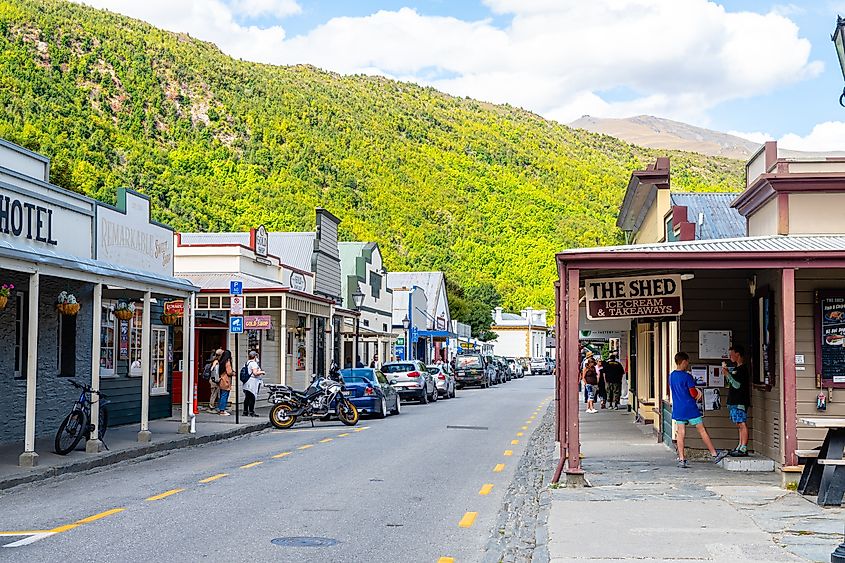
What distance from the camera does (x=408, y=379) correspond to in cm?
3834

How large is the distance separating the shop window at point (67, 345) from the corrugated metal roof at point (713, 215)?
13.6m

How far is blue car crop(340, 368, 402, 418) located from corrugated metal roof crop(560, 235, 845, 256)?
49.0 feet

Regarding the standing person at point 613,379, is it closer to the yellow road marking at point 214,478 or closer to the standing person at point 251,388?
the standing person at point 251,388

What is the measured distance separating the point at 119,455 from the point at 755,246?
1069 cm

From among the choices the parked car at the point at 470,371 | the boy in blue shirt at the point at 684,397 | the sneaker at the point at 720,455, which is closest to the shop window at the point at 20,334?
the boy in blue shirt at the point at 684,397

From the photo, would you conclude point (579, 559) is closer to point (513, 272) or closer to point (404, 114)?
point (513, 272)

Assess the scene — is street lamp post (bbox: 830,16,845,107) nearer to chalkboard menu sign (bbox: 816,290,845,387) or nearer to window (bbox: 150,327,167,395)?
chalkboard menu sign (bbox: 816,290,845,387)

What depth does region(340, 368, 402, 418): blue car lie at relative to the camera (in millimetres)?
28688

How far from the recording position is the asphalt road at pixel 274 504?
385 inches

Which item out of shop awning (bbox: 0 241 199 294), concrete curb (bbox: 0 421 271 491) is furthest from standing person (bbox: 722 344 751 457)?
shop awning (bbox: 0 241 199 294)

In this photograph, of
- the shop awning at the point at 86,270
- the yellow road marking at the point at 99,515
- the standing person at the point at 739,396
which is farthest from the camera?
the standing person at the point at 739,396

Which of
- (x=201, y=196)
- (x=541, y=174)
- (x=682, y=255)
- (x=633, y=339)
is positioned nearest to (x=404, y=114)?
(x=541, y=174)

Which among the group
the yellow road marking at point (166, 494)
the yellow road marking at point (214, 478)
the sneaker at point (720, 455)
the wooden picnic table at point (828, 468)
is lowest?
the yellow road marking at point (214, 478)

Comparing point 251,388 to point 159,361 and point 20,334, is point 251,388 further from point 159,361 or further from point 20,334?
point 20,334
